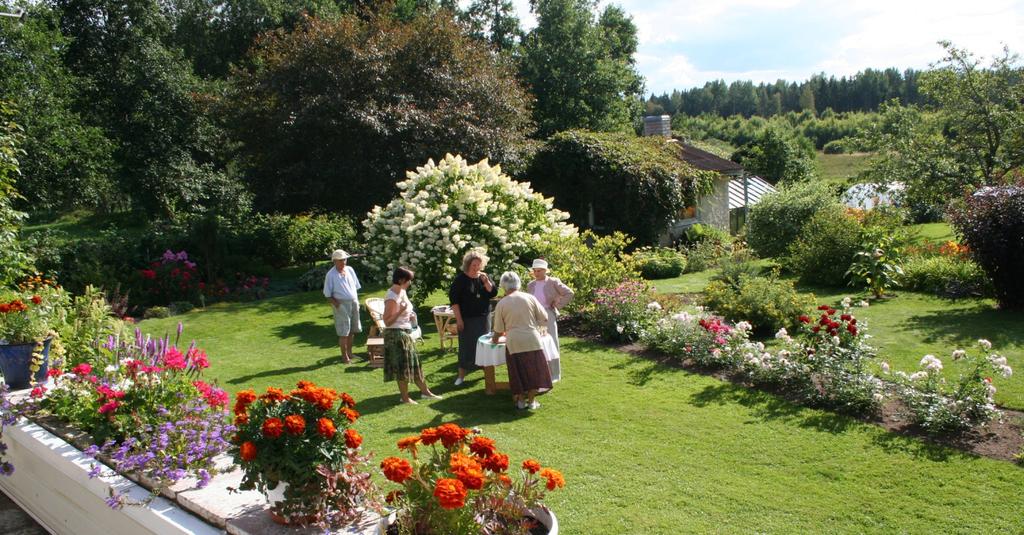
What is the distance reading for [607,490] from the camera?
5.63 m

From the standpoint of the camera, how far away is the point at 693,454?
6.38 m

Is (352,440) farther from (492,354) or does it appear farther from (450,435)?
(492,354)

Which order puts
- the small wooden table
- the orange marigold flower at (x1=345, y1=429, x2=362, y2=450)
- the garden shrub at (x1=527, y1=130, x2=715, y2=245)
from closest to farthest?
1. the orange marigold flower at (x1=345, y1=429, x2=362, y2=450)
2. the small wooden table
3. the garden shrub at (x1=527, y1=130, x2=715, y2=245)

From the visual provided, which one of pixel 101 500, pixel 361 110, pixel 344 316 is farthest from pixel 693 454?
pixel 361 110

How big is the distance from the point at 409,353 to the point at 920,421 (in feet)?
17.2

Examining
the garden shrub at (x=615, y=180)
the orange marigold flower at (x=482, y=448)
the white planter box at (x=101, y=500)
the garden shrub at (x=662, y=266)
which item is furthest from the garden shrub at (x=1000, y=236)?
the white planter box at (x=101, y=500)

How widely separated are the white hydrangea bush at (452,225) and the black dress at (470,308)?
325 cm

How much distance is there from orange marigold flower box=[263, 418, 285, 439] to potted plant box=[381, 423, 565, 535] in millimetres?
545

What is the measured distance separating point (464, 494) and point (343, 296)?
701 cm

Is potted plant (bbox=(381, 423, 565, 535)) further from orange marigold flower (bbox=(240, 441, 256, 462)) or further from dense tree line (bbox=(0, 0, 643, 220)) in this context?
dense tree line (bbox=(0, 0, 643, 220))

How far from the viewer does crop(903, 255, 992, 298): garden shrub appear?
42.8 ft

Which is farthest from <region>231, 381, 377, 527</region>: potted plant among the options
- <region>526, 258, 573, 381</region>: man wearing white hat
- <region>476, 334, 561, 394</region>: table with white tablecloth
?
<region>526, 258, 573, 381</region>: man wearing white hat

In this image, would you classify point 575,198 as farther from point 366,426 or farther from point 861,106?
point 861,106

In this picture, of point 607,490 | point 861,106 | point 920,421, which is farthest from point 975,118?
point 861,106
